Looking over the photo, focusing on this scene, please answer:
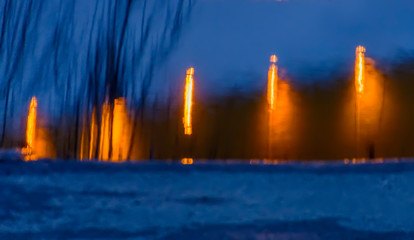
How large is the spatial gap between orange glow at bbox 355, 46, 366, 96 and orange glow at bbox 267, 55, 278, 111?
1.17 ft

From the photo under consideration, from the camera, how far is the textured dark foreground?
1.14 meters

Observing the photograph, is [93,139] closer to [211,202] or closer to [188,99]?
[188,99]

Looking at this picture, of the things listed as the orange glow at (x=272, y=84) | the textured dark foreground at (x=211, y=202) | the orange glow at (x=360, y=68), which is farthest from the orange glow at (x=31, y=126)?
the orange glow at (x=360, y=68)

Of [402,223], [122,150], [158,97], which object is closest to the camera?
[402,223]

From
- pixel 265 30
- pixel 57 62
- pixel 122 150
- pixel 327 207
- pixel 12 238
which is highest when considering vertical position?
pixel 265 30

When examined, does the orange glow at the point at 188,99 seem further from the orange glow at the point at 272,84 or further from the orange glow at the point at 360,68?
the orange glow at the point at 360,68

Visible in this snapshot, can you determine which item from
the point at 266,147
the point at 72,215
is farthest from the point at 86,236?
the point at 266,147

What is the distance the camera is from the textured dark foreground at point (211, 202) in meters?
1.14

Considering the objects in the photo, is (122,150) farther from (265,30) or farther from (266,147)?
(265,30)

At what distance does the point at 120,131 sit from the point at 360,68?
3.33 ft

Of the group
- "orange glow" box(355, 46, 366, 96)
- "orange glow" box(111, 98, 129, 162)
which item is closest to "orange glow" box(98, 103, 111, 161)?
"orange glow" box(111, 98, 129, 162)

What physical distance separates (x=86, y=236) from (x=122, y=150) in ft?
1.30

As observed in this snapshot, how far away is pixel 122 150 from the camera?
1477mm

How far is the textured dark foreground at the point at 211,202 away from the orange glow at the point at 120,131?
0.90 feet
